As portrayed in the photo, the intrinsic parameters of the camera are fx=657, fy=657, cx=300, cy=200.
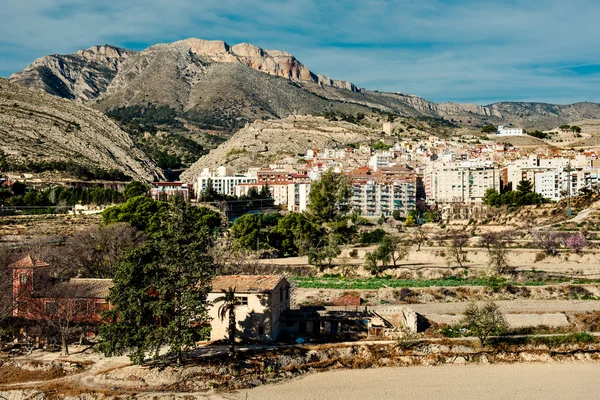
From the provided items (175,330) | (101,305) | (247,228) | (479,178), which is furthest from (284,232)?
(479,178)

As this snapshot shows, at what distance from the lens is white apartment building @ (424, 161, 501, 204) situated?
8469 cm

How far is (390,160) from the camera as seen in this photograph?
10719cm

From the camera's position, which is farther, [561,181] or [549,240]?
[561,181]

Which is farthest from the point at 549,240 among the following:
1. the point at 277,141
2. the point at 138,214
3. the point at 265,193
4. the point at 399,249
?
the point at 277,141

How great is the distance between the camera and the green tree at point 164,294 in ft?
73.6

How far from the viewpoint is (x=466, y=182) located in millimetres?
85750

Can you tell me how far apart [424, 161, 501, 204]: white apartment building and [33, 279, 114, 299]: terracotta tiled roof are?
63.3m

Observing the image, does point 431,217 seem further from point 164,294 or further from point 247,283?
point 164,294

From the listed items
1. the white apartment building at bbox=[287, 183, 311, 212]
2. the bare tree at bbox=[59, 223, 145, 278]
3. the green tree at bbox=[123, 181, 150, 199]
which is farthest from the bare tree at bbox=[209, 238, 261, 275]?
the white apartment building at bbox=[287, 183, 311, 212]

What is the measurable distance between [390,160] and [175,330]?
287 ft

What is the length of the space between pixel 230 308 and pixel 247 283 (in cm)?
189

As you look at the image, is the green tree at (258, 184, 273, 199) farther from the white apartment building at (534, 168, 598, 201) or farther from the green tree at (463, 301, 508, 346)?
the green tree at (463, 301, 508, 346)

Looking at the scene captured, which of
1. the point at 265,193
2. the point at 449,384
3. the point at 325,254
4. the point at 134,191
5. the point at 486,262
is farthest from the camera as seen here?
the point at 265,193

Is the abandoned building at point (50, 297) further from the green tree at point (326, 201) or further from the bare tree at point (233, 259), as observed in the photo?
the green tree at point (326, 201)
